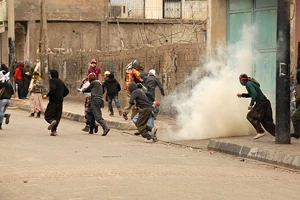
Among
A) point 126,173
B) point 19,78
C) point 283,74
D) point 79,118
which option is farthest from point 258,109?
point 19,78

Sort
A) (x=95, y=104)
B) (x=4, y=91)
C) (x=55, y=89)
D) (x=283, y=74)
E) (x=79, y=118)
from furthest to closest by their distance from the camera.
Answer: (x=79, y=118) → (x=4, y=91) → (x=95, y=104) → (x=55, y=89) → (x=283, y=74)

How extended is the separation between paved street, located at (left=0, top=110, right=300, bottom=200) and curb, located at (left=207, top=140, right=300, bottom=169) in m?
0.23

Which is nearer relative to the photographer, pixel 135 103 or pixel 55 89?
pixel 135 103

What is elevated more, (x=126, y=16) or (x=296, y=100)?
(x=126, y=16)

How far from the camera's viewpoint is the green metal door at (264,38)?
2027cm

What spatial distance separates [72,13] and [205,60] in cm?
2112

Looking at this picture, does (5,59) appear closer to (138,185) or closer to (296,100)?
(296,100)

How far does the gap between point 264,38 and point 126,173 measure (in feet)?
30.5

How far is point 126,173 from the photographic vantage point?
12250 millimetres

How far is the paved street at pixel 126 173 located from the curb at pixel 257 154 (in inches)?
9.0

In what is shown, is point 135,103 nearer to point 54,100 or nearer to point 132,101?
point 132,101

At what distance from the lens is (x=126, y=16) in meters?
45.0

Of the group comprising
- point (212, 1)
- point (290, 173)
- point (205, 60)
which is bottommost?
point (290, 173)

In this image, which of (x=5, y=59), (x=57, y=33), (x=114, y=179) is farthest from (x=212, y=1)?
(x=5, y=59)
